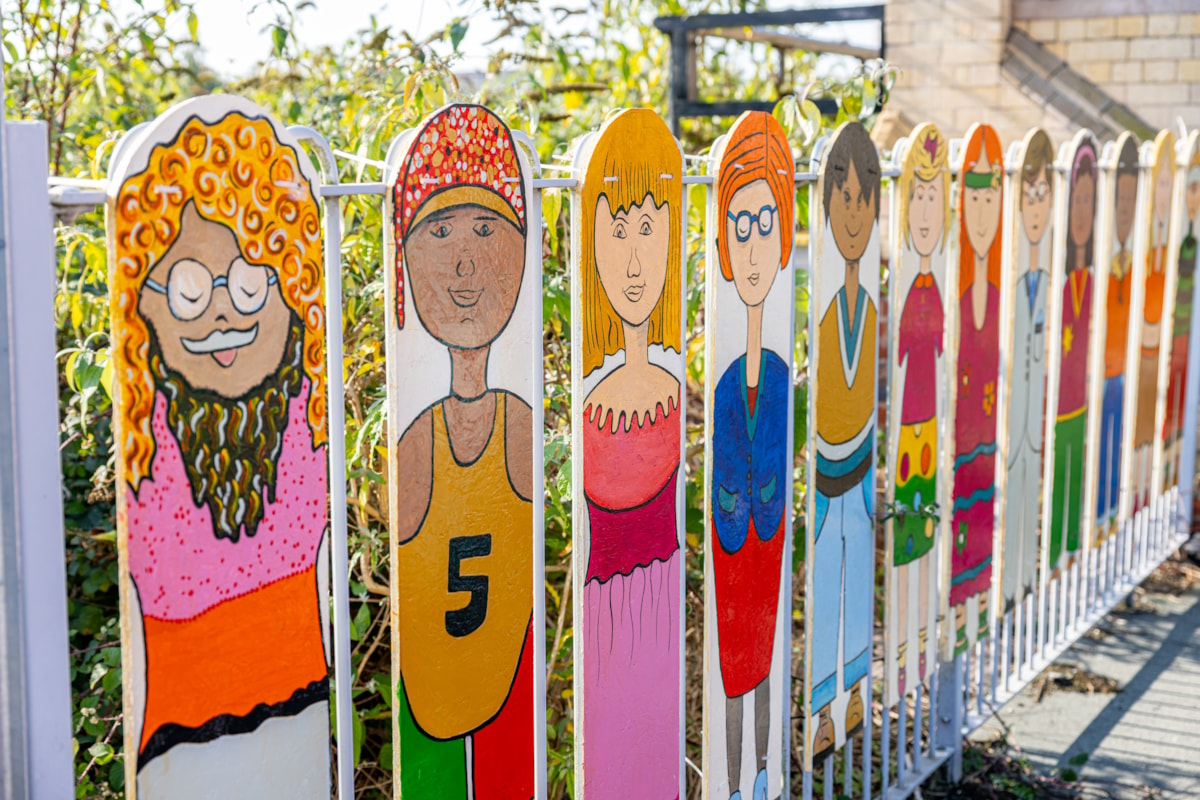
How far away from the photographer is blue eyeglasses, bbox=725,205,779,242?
89.6 inches

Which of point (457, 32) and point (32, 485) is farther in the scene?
point (457, 32)

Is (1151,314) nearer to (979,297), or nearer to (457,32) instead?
(979,297)

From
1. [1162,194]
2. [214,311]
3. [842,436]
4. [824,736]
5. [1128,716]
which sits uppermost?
[1162,194]

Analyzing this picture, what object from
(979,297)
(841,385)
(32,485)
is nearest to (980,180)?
(979,297)

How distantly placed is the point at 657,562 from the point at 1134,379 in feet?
10.1

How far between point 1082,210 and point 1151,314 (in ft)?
3.43

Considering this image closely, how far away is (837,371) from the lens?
268 cm

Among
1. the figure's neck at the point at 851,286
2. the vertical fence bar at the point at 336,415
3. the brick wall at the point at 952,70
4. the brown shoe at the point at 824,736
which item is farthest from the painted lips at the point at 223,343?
the brick wall at the point at 952,70

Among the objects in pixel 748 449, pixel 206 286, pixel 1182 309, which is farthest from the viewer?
pixel 1182 309

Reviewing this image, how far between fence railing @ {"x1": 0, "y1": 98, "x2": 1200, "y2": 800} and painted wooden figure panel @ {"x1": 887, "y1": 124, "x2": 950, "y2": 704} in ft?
0.04

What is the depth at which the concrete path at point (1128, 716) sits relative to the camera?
347 cm

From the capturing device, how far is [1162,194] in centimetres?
452

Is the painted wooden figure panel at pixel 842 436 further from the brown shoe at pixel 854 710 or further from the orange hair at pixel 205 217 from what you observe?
the orange hair at pixel 205 217

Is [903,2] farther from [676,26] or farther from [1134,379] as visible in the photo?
[1134,379]
